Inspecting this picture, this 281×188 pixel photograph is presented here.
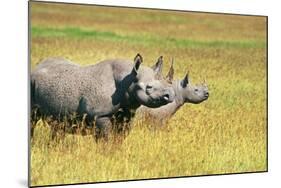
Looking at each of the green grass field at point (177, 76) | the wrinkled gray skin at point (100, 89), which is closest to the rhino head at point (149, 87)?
the wrinkled gray skin at point (100, 89)

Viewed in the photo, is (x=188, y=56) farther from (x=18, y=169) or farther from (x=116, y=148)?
(x=18, y=169)

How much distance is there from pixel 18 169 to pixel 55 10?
122 centimetres

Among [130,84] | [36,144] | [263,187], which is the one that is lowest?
[263,187]

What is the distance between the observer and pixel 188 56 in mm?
6391

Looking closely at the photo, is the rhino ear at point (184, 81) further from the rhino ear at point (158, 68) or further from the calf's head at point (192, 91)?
the rhino ear at point (158, 68)

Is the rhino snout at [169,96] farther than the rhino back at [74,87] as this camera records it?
Yes

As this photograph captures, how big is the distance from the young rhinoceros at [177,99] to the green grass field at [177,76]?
0.05 metres

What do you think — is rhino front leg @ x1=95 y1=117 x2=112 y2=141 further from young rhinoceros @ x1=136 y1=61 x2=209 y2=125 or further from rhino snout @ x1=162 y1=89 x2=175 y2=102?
rhino snout @ x1=162 y1=89 x2=175 y2=102

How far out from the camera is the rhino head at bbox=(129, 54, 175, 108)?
6074 millimetres

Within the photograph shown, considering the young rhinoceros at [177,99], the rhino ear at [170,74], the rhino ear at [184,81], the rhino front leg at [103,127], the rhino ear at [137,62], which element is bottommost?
the rhino front leg at [103,127]

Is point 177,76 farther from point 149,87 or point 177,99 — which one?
point 149,87

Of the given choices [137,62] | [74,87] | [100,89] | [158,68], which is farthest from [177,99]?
[74,87]

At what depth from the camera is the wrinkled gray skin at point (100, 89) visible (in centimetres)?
596
